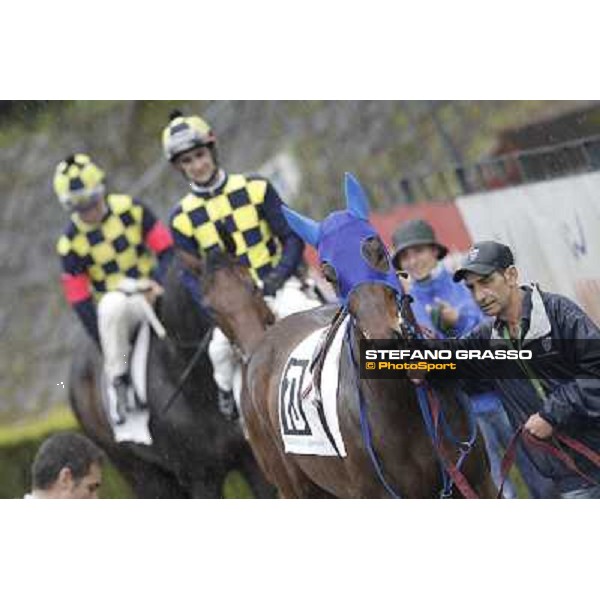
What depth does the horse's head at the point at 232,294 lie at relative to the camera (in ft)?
21.1

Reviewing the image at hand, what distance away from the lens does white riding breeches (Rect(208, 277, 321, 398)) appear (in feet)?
20.8

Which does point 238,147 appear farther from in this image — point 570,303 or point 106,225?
point 570,303

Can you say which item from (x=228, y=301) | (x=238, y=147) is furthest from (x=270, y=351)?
(x=238, y=147)

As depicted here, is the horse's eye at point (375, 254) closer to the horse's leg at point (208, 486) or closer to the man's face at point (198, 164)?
the man's face at point (198, 164)

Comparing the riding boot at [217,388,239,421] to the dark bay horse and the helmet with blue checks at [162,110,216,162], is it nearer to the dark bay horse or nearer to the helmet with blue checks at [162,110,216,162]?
the dark bay horse

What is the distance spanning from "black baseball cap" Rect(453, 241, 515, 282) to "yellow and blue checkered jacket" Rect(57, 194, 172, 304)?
1.55m

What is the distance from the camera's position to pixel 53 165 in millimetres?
6535

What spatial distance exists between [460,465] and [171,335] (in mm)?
1778

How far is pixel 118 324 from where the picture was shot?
682 centimetres

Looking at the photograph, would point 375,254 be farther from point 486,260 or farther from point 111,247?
point 111,247

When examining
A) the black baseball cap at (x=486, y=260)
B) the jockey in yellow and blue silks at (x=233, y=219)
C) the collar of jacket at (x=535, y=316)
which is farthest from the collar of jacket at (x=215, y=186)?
the collar of jacket at (x=535, y=316)

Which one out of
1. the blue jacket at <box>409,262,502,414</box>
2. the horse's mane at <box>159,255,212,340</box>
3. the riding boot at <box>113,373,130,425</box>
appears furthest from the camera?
the riding boot at <box>113,373,130,425</box>

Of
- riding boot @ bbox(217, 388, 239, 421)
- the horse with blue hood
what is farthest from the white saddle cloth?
riding boot @ bbox(217, 388, 239, 421)

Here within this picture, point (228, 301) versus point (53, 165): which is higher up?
point (53, 165)
